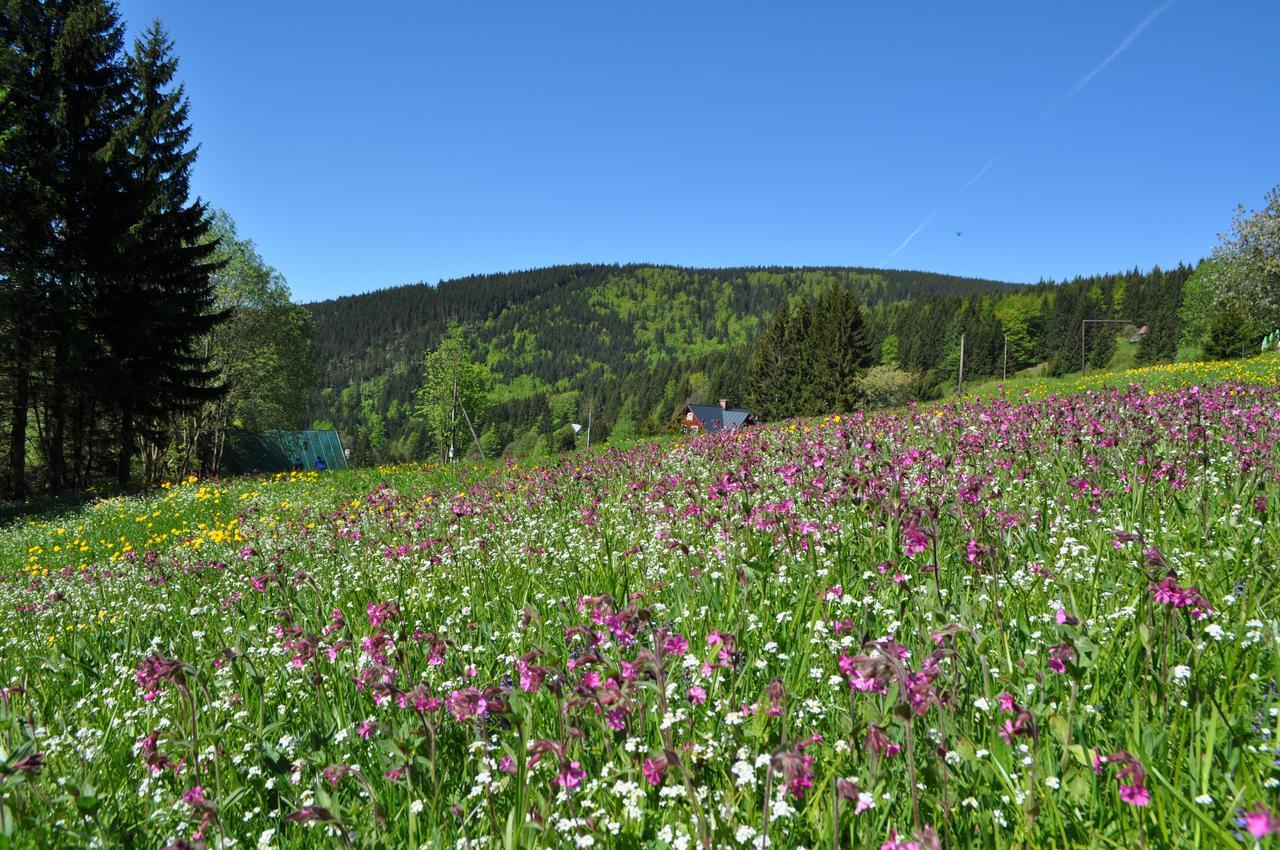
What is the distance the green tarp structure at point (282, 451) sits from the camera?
56.3m

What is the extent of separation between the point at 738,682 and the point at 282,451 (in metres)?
73.3

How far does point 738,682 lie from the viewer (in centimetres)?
282

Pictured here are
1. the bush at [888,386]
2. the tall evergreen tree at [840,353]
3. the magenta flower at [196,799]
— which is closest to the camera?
the magenta flower at [196,799]

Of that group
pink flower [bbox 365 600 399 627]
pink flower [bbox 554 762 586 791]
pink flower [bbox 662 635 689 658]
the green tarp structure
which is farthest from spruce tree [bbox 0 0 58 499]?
pink flower [bbox 554 762 586 791]

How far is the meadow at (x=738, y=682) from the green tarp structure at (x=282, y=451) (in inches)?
2021

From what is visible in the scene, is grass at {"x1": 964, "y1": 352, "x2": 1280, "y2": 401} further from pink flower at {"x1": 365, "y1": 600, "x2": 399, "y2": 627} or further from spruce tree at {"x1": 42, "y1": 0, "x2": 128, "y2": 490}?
spruce tree at {"x1": 42, "y1": 0, "x2": 128, "y2": 490}

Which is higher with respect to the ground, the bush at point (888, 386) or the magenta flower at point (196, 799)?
the bush at point (888, 386)

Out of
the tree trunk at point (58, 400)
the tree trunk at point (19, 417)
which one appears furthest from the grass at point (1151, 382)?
the tree trunk at point (19, 417)

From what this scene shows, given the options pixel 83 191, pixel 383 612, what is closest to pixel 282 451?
pixel 83 191

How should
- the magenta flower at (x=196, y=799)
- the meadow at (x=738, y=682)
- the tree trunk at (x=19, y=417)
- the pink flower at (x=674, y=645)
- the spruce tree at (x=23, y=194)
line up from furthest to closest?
the tree trunk at (x=19, y=417) < the spruce tree at (x=23, y=194) < the pink flower at (x=674, y=645) < the meadow at (x=738, y=682) < the magenta flower at (x=196, y=799)

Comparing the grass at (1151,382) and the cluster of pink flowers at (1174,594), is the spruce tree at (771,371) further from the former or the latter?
the cluster of pink flowers at (1174,594)

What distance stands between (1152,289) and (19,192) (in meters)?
182

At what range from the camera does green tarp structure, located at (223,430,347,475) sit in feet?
185

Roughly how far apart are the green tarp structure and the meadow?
51.3 meters
